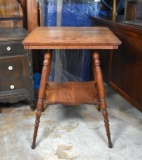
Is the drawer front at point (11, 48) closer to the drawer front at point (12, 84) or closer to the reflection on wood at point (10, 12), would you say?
the drawer front at point (12, 84)

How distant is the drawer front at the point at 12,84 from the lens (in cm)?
190

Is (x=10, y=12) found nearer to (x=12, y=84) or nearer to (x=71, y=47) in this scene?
(x=12, y=84)

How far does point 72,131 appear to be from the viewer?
1.76m

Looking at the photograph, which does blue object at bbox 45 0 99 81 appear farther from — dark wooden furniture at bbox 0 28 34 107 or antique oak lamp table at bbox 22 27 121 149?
antique oak lamp table at bbox 22 27 121 149

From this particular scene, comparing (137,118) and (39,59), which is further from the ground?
(39,59)

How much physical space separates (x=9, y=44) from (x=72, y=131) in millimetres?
838

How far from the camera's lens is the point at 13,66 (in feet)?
6.16

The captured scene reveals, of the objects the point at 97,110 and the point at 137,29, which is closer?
the point at 137,29

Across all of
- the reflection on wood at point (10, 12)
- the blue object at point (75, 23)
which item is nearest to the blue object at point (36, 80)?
the blue object at point (75, 23)

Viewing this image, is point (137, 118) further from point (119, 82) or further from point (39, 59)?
point (39, 59)

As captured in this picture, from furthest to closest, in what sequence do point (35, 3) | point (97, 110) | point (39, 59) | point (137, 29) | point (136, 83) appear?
point (39, 59)
point (35, 3)
point (97, 110)
point (136, 83)
point (137, 29)

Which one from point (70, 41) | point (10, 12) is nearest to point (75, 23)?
point (10, 12)

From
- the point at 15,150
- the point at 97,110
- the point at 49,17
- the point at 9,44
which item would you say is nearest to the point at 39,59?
the point at 49,17

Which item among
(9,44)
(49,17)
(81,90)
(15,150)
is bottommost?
(15,150)
